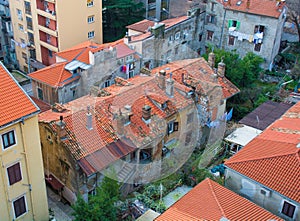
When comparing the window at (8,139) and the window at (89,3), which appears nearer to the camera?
the window at (8,139)

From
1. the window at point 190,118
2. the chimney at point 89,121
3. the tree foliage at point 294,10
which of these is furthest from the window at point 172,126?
the tree foliage at point 294,10

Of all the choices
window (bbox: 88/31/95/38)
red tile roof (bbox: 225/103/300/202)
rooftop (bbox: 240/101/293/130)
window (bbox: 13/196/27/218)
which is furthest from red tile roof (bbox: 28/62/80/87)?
red tile roof (bbox: 225/103/300/202)

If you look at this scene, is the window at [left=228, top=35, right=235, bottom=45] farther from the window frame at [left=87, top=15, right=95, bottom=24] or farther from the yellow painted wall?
the yellow painted wall

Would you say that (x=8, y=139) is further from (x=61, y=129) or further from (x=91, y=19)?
(x=91, y=19)

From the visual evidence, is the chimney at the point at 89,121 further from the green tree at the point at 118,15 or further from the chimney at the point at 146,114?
the green tree at the point at 118,15

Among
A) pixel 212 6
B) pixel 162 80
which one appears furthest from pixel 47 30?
pixel 212 6

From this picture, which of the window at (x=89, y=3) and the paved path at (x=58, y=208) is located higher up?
the window at (x=89, y=3)
